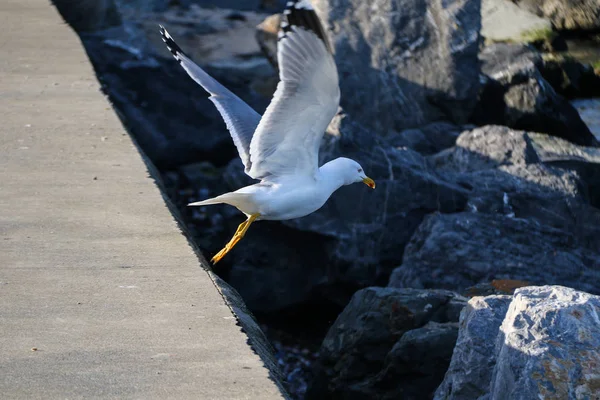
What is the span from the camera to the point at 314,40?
16.3 ft

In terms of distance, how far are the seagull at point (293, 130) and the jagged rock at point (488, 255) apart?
33.8 inches

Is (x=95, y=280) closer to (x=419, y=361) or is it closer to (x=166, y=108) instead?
(x=419, y=361)

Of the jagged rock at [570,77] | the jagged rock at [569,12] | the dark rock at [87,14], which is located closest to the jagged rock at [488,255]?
the jagged rock at [570,77]

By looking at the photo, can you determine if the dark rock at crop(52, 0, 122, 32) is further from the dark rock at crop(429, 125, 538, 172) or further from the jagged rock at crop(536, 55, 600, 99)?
the jagged rock at crop(536, 55, 600, 99)

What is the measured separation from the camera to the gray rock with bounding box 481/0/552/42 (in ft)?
39.7

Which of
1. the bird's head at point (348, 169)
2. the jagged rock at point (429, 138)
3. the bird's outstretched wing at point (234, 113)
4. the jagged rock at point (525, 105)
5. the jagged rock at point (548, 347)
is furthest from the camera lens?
the jagged rock at point (525, 105)

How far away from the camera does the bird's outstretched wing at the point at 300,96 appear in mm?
4961

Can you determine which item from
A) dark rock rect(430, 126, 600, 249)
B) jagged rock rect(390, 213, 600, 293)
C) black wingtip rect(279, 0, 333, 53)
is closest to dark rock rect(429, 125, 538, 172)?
dark rock rect(430, 126, 600, 249)

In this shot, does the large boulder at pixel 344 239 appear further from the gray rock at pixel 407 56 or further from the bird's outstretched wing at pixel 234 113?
the gray rock at pixel 407 56

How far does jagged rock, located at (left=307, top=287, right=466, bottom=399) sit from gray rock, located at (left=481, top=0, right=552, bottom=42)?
694 centimetres

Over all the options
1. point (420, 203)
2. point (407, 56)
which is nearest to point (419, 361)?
point (420, 203)

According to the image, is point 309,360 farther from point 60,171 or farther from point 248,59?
point 248,59

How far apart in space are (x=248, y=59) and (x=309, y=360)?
6.48 meters

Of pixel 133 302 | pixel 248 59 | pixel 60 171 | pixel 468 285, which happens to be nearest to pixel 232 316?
pixel 133 302
